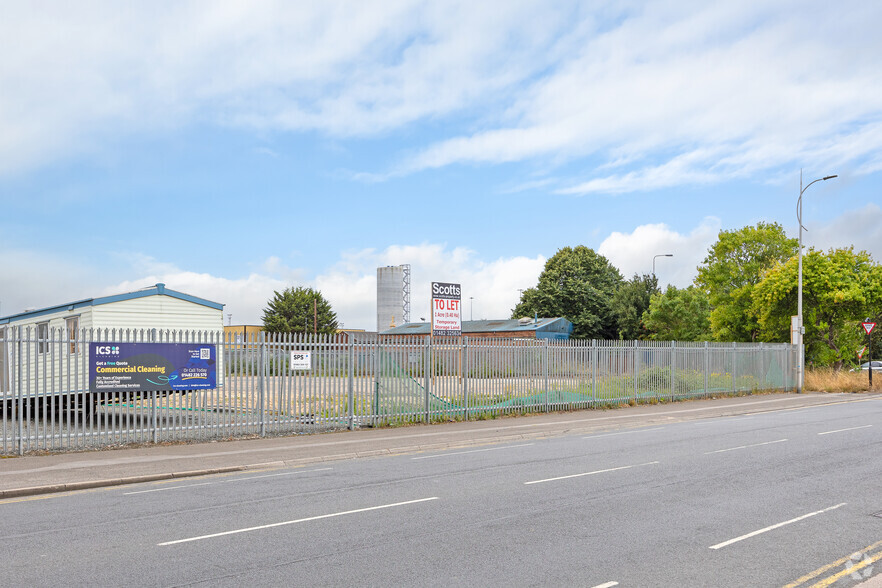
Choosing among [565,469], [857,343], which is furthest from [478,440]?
[857,343]

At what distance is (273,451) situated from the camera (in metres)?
14.0

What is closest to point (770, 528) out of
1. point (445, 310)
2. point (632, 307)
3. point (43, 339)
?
point (43, 339)

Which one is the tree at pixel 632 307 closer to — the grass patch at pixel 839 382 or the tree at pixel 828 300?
the tree at pixel 828 300

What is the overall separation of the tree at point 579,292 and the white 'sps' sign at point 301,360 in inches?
2075

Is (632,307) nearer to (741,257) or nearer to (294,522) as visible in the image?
(741,257)

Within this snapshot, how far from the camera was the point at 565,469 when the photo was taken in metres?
11.6

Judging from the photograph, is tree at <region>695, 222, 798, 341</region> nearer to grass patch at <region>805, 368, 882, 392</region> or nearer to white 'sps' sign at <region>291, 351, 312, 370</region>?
grass patch at <region>805, 368, 882, 392</region>

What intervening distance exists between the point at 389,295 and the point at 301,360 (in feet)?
219

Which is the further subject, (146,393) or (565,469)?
(146,393)

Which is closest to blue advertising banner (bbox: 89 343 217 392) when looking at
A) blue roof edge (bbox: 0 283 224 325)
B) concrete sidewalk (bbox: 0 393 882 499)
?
concrete sidewalk (bbox: 0 393 882 499)

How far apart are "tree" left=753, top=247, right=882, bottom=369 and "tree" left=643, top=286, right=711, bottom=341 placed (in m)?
15.5

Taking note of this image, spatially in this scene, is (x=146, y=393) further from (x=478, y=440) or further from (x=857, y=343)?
(x=857, y=343)

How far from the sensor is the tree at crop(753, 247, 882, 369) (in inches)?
1494

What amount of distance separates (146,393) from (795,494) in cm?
1192
